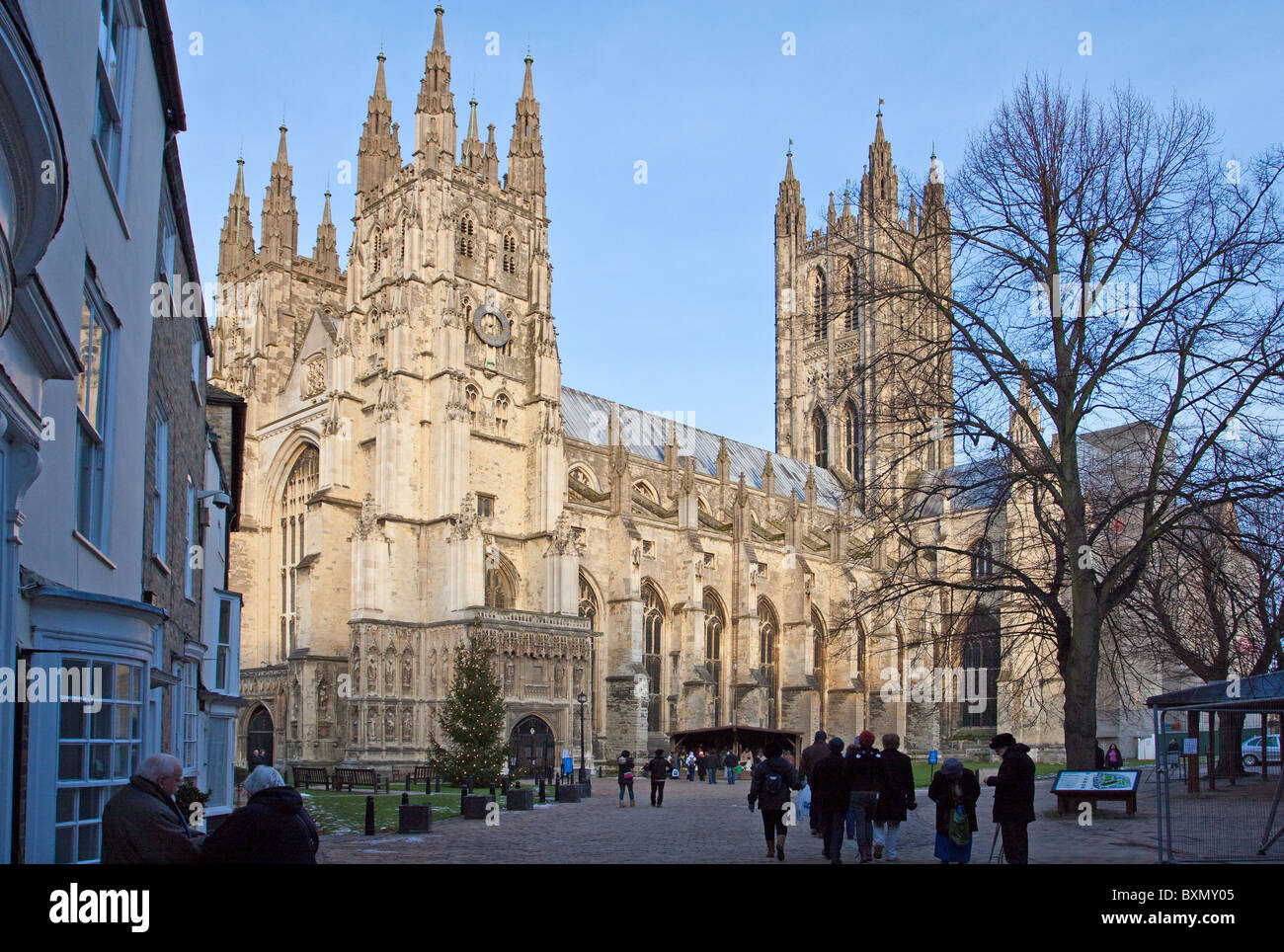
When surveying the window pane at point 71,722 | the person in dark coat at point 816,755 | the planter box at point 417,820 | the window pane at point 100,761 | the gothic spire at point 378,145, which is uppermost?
the gothic spire at point 378,145

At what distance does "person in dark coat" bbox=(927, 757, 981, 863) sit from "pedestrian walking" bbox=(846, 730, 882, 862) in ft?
3.73

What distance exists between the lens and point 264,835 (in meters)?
6.49

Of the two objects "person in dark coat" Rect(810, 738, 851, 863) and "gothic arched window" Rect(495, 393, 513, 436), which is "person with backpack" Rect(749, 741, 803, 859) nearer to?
"person in dark coat" Rect(810, 738, 851, 863)

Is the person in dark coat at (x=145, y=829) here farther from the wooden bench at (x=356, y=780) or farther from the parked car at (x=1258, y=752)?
the wooden bench at (x=356, y=780)

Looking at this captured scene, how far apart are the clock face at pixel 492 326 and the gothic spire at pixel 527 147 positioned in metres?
6.90

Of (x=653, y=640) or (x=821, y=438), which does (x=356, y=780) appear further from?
(x=821, y=438)

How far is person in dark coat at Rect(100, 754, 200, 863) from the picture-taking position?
6.23 m

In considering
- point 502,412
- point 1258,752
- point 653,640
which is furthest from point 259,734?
point 1258,752

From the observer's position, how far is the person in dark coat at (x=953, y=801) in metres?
12.3

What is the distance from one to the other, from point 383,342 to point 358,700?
14.4 m

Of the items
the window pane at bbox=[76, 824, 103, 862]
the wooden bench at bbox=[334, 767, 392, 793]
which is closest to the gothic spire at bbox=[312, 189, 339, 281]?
the wooden bench at bbox=[334, 767, 392, 793]

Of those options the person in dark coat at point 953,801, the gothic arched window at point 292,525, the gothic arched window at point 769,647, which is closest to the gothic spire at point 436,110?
the gothic arched window at point 292,525
